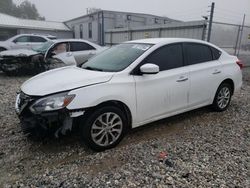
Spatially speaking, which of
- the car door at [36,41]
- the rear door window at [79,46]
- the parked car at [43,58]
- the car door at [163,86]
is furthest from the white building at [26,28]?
the car door at [163,86]

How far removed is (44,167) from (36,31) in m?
29.6

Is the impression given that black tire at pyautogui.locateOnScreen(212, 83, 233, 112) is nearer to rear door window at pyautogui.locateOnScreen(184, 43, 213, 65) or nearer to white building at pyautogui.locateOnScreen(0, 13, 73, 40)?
rear door window at pyautogui.locateOnScreen(184, 43, 213, 65)

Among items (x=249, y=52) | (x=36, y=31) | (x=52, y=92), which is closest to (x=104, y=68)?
(x=52, y=92)

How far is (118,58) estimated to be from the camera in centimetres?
386

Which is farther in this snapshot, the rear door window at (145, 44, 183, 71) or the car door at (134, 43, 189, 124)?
the rear door window at (145, 44, 183, 71)

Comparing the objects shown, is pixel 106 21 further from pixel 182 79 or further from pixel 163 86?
pixel 163 86

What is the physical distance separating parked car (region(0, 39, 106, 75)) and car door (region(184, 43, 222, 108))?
4.85 meters

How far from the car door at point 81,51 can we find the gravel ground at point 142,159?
4.74 meters

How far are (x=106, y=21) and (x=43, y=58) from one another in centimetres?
1722

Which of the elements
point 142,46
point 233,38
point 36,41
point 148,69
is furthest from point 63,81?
point 36,41

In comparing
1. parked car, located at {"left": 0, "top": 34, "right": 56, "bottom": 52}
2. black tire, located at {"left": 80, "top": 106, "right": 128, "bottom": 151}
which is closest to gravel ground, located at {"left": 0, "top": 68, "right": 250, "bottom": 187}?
black tire, located at {"left": 80, "top": 106, "right": 128, "bottom": 151}

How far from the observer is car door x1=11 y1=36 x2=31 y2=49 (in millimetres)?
13031

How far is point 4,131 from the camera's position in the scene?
3.95 meters

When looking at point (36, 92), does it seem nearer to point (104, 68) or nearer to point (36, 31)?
point (104, 68)
